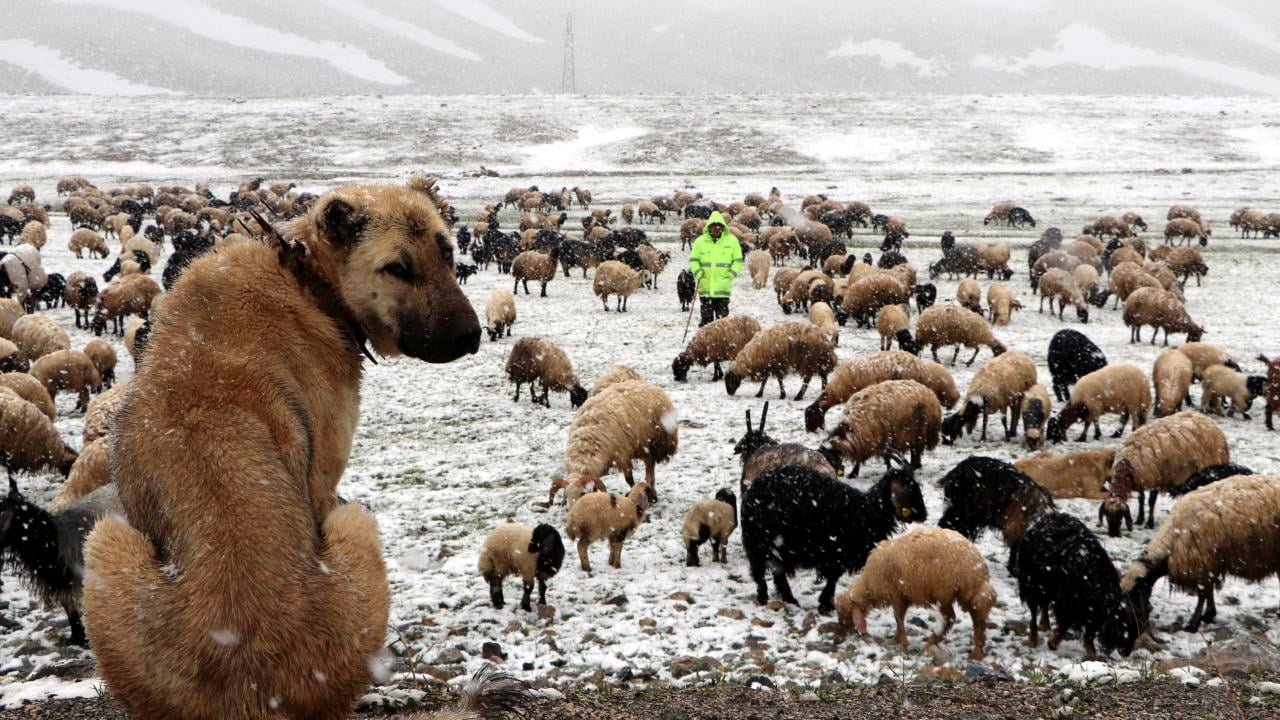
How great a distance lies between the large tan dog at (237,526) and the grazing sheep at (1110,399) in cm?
Result: 956

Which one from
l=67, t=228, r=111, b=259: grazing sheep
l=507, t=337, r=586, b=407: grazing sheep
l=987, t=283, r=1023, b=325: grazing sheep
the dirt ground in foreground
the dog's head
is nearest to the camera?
the dog's head

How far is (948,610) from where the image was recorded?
18.1 feet

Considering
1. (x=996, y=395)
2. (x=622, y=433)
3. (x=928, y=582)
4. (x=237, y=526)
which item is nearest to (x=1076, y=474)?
(x=996, y=395)

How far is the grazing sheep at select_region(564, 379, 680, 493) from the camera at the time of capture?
810 cm

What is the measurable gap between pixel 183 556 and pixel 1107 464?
324 inches

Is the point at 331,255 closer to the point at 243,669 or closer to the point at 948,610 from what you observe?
the point at 243,669

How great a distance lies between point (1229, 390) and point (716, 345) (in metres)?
6.54

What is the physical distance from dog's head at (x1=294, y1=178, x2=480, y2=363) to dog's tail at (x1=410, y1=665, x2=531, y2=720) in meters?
0.78

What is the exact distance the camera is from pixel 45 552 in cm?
536

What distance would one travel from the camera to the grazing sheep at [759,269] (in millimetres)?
20812

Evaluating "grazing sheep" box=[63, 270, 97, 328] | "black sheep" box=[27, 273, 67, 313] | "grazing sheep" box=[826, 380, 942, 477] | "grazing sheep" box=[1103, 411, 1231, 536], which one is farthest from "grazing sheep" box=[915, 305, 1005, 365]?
"black sheep" box=[27, 273, 67, 313]

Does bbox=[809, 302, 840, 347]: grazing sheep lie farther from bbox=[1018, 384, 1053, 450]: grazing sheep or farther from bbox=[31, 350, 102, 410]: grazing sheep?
bbox=[31, 350, 102, 410]: grazing sheep

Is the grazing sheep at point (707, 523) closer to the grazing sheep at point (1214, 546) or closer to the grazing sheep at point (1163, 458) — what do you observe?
the grazing sheep at point (1214, 546)

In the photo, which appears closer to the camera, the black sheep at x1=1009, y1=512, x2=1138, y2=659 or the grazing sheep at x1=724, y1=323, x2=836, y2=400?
→ the black sheep at x1=1009, y1=512, x2=1138, y2=659
